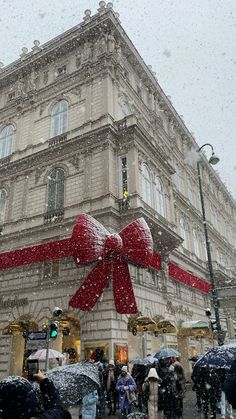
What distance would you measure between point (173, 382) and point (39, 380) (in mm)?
7484

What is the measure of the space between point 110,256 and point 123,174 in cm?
555

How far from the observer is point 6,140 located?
25.6 m

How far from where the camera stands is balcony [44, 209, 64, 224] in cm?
1977

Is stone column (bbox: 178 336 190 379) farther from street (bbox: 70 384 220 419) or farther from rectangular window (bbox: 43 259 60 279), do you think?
rectangular window (bbox: 43 259 60 279)

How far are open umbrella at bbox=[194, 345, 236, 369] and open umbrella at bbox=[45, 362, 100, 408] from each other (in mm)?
2164

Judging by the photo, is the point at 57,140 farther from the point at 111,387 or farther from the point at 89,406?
the point at 89,406

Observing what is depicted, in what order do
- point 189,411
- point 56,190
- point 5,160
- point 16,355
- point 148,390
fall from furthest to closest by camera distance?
1. point 5,160
2. point 56,190
3. point 16,355
4. point 189,411
5. point 148,390

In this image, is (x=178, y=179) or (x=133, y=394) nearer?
(x=133, y=394)

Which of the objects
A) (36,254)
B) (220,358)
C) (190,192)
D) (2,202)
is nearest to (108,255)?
(36,254)

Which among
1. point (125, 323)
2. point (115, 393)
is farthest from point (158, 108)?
point (115, 393)

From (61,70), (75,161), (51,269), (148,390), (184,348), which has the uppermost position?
(61,70)

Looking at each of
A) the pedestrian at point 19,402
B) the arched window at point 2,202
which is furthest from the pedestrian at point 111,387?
the arched window at point 2,202

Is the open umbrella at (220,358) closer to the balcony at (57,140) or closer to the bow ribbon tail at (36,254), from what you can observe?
the bow ribbon tail at (36,254)

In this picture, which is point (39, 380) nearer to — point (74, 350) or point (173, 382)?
point (173, 382)
